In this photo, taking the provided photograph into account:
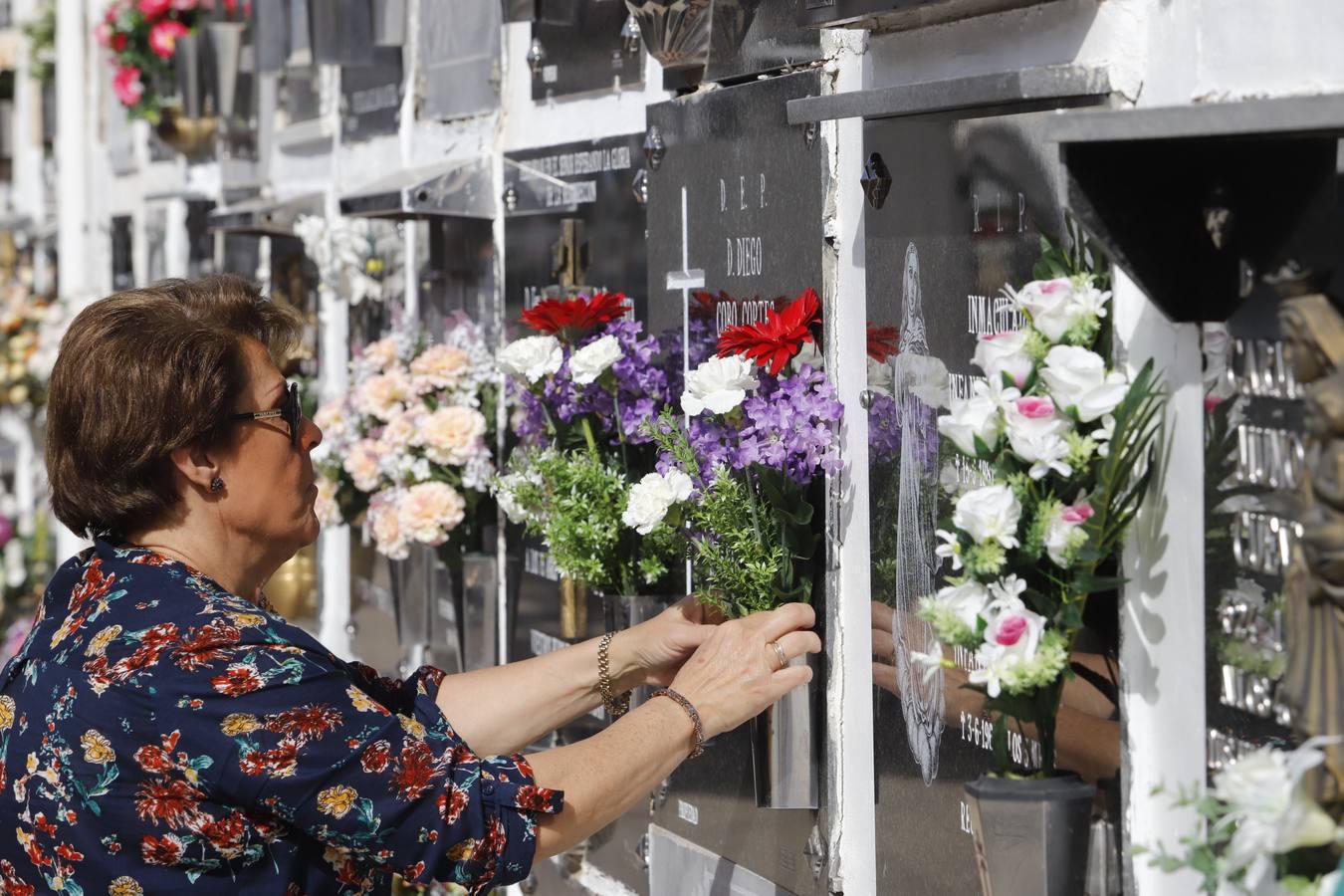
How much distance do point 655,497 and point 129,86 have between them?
5.43 metres

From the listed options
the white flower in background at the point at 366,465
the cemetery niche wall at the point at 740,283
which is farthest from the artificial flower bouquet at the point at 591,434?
the white flower in background at the point at 366,465

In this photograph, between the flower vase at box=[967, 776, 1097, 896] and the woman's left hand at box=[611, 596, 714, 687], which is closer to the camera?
the flower vase at box=[967, 776, 1097, 896]

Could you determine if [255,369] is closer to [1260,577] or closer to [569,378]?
[569,378]

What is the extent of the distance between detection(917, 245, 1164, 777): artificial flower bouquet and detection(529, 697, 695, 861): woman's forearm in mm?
559

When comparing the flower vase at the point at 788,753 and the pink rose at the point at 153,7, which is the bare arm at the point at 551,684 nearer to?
the flower vase at the point at 788,753

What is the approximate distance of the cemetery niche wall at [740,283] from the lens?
116 inches

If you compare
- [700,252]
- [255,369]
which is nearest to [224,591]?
[255,369]

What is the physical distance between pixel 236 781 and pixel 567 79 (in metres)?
2.20

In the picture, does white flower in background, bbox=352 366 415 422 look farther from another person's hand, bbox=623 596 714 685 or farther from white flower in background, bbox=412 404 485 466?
another person's hand, bbox=623 596 714 685

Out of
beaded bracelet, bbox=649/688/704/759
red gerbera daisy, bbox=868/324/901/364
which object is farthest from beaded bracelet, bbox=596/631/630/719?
red gerbera daisy, bbox=868/324/901/364

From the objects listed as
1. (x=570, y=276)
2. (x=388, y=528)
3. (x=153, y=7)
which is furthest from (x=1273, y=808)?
(x=153, y=7)

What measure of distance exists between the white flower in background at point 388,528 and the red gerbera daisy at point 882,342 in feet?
5.61

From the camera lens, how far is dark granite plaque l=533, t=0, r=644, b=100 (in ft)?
12.3

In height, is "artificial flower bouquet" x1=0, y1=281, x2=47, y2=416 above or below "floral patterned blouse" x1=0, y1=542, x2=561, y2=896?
above
